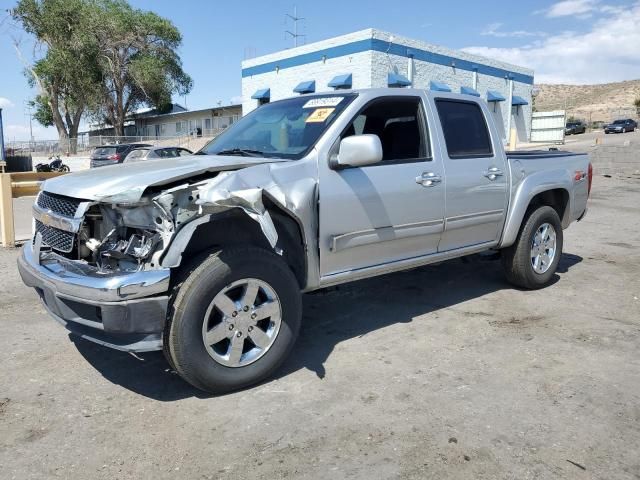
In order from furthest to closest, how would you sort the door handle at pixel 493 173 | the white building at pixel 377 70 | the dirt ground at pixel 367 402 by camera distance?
1. the white building at pixel 377 70
2. the door handle at pixel 493 173
3. the dirt ground at pixel 367 402

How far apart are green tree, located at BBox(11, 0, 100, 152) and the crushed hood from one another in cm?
4099

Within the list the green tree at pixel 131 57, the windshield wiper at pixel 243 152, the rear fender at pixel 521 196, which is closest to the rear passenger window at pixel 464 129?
the rear fender at pixel 521 196

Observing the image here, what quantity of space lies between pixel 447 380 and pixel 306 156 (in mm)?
1768

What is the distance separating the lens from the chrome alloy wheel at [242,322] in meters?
3.27

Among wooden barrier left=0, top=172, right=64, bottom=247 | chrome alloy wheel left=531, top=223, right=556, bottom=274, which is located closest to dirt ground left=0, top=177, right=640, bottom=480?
chrome alloy wheel left=531, top=223, right=556, bottom=274

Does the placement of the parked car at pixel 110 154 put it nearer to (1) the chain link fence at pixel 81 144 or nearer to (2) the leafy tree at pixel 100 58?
(1) the chain link fence at pixel 81 144

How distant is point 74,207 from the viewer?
3.38 metres

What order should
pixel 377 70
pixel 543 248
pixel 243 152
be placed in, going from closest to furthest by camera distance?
pixel 243 152
pixel 543 248
pixel 377 70

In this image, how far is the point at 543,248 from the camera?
571cm

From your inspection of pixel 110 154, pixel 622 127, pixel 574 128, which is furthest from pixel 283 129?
pixel 574 128

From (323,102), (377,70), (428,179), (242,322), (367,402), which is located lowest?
(367,402)

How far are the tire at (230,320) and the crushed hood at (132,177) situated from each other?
1.70 feet

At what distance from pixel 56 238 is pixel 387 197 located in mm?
2278

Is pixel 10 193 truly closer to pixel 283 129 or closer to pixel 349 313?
pixel 283 129
